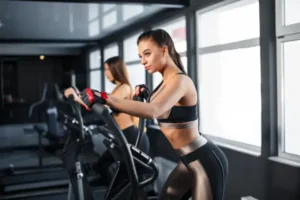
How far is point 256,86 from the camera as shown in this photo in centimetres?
399

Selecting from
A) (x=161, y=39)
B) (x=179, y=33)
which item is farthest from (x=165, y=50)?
(x=179, y=33)

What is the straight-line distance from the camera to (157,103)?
208 cm

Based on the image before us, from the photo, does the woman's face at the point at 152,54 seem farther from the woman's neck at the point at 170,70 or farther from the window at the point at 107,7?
the window at the point at 107,7

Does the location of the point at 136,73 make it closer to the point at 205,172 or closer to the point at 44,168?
the point at 44,168

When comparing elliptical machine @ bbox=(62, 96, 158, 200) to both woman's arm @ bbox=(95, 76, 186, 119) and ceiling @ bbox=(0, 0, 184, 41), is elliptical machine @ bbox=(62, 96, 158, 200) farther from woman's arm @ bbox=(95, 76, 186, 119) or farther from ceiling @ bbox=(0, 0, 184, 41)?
ceiling @ bbox=(0, 0, 184, 41)

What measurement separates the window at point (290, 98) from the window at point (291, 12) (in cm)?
19

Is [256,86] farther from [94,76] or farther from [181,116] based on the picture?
[94,76]

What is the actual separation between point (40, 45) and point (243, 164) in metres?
3.80

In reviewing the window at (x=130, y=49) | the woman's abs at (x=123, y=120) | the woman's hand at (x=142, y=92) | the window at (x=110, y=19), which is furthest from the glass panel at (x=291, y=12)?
the window at (x=130, y=49)

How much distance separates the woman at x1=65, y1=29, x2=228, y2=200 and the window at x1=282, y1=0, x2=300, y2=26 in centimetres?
153

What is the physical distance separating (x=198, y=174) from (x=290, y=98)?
1.67 meters

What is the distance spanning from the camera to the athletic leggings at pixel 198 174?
89.9 inches

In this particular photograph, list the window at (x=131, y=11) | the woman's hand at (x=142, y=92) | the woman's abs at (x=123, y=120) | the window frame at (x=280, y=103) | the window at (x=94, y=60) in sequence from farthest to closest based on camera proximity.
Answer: the window at (x=94, y=60) < the window at (x=131, y=11) < the woman's abs at (x=123, y=120) < the window frame at (x=280, y=103) < the woman's hand at (x=142, y=92)

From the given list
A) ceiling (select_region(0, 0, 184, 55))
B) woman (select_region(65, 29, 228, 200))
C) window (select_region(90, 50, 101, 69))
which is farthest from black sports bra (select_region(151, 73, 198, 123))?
window (select_region(90, 50, 101, 69))
